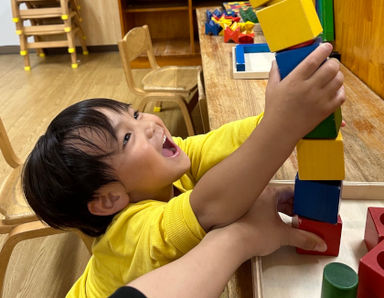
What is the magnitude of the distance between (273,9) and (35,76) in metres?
3.66

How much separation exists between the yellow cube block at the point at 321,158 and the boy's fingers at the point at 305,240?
84 millimetres

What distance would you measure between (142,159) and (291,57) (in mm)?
293

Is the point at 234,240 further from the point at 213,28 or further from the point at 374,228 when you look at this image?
the point at 213,28

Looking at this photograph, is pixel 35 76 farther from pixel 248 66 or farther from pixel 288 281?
pixel 288 281

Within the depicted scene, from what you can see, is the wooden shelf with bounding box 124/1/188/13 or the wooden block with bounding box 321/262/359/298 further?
the wooden shelf with bounding box 124/1/188/13

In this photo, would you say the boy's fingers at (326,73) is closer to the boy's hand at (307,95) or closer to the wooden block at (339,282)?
the boy's hand at (307,95)

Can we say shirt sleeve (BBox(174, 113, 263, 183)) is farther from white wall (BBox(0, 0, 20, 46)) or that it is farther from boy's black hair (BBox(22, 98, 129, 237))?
white wall (BBox(0, 0, 20, 46))

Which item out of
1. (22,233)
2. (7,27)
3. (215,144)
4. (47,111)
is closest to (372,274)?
(215,144)

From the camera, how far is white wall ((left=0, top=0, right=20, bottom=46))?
13.8 feet

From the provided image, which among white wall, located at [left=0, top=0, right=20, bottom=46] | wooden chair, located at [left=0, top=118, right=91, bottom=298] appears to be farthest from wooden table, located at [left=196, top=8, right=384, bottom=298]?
white wall, located at [left=0, top=0, right=20, bottom=46]

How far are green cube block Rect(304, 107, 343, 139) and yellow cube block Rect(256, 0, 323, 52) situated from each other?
10 centimetres

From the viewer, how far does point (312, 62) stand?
0.39 meters

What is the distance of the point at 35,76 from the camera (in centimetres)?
367

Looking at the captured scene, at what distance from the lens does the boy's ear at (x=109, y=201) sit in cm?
62
